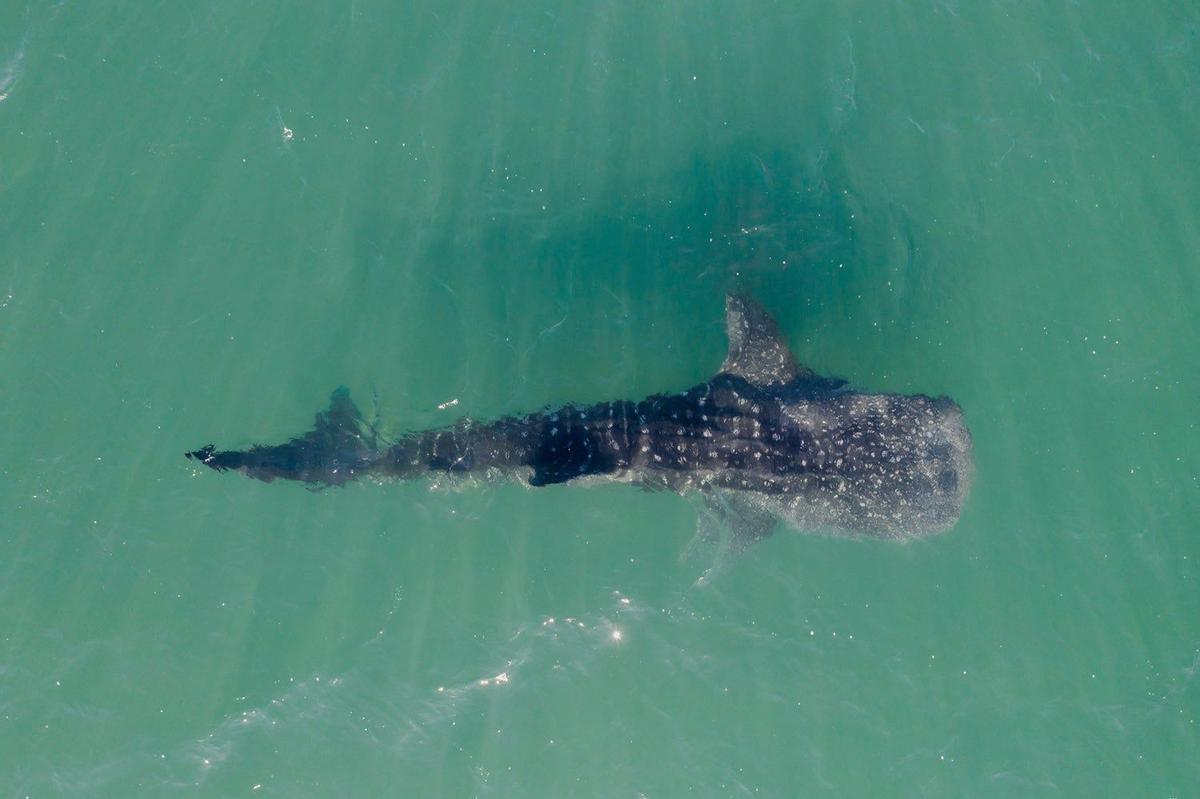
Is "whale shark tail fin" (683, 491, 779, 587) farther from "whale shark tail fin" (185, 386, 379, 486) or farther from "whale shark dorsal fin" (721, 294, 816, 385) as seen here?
"whale shark tail fin" (185, 386, 379, 486)

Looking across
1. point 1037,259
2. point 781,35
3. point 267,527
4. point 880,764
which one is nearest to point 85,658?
point 267,527

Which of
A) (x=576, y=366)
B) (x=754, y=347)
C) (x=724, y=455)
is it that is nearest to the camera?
(x=724, y=455)

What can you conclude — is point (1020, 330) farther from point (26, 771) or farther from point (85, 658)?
point (26, 771)

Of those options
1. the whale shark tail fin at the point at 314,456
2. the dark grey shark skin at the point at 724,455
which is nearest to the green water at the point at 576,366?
the whale shark tail fin at the point at 314,456

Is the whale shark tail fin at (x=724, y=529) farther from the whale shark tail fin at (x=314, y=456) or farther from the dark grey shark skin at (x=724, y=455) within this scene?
the whale shark tail fin at (x=314, y=456)

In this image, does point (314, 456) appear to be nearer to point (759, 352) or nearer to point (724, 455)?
point (724, 455)

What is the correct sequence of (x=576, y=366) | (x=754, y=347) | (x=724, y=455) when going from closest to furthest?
(x=724, y=455) < (x=576, y=366) < (x=754, y=347)

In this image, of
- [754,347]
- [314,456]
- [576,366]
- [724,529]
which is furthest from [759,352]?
[314,456]
